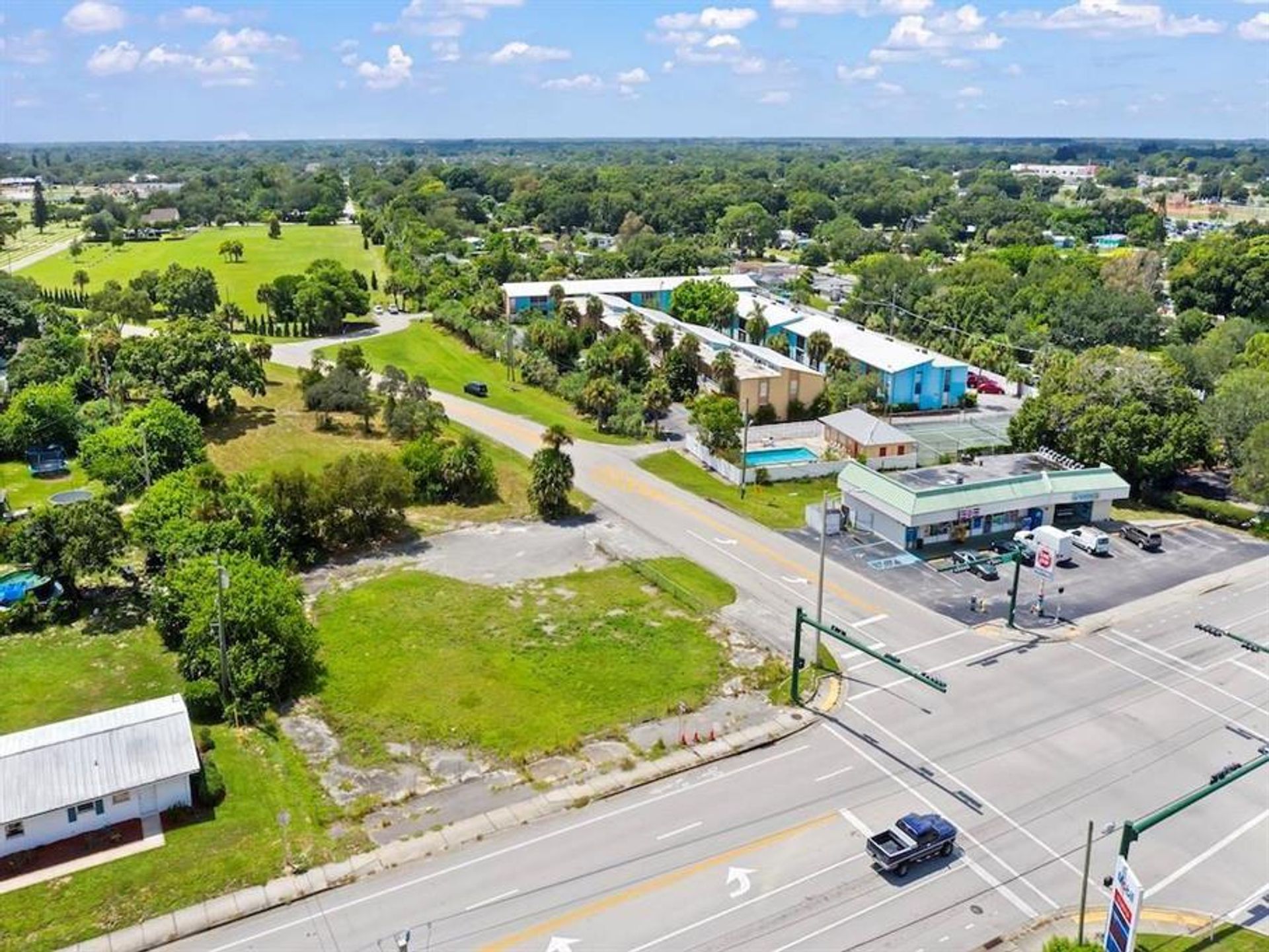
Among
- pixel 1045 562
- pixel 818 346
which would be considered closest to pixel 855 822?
pixel 1045 562

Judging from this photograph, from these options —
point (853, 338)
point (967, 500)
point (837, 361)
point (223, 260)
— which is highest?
point (223, 260)

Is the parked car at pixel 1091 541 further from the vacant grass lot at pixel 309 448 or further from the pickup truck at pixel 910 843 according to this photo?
the pickup truck at pixel 910 843

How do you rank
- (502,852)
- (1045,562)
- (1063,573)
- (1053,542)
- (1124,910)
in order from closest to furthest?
1. (1124,910)
2. (502,852)
3. (1045,562)
4. (1063,573)
5. (1053,542)

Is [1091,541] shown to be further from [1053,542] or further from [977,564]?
[977,564]

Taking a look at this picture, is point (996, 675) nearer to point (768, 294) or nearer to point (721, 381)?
point (721, 381)

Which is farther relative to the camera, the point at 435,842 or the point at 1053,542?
the point at 1053,542

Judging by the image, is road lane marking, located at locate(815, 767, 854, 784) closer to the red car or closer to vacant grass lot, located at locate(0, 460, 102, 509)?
vacant grass lot, located at locate(0, 460, 102, 509)
